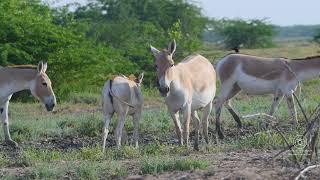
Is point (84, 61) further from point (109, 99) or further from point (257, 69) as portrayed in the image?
point (109, 99)

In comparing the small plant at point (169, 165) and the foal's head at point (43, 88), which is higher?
the small plant at point (169, 165)

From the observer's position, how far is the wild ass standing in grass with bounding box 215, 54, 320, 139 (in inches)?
534

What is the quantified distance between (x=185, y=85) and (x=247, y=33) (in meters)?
38.8

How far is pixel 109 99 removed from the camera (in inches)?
433

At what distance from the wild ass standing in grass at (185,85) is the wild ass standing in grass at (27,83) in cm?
271

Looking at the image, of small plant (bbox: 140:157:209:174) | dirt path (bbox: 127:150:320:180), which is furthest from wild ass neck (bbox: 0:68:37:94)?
small plant (bbox: 140:157:209:174)

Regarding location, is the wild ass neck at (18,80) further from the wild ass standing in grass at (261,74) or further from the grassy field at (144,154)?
the wild ass standing in grass at (261,74)

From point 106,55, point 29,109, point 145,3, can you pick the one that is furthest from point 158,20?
point 29,109

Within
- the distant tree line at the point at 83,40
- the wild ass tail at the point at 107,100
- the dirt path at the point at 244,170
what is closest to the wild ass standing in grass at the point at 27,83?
the wild ass tail at the point at 107,100

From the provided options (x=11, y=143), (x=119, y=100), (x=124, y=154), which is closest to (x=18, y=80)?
(x=11, y=143)

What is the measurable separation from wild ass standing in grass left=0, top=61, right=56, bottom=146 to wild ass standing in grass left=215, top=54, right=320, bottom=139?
317 cm

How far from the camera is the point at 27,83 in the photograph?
1278cm

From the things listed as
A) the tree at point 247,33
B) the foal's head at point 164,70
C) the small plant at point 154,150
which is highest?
the foal's head at point 164,70

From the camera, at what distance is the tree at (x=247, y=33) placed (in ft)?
159
